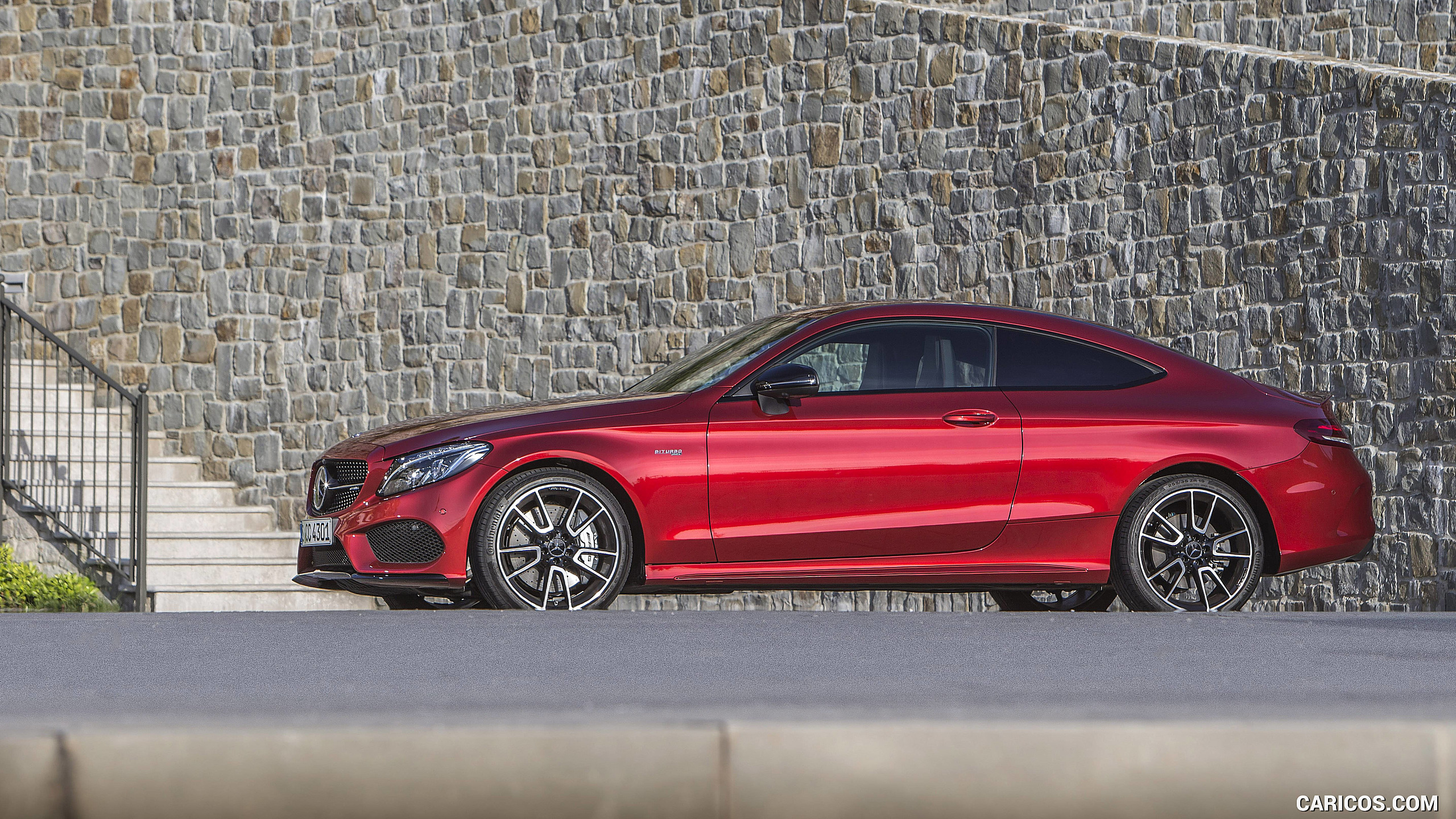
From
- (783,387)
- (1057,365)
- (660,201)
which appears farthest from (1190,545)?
(660,201)

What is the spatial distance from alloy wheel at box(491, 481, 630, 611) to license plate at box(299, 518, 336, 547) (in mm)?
834

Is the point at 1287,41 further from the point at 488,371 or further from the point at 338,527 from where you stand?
the point at 338,527

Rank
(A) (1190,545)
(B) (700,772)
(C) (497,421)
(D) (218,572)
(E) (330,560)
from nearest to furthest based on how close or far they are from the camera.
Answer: (B) (700,772) → (C) (497,421) → (E) (330,560) → (A) (1190,545) → (D) (218,572)

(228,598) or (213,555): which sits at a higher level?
(213,555)

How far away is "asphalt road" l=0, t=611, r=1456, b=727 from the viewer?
4.10 m

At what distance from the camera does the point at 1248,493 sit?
7.93 metres

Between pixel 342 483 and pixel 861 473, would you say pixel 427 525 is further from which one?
pixel 861 473

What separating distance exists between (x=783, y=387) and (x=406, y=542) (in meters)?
1.79

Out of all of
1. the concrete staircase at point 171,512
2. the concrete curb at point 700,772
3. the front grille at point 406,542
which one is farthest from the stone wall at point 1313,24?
the concrete curb at point 700,772

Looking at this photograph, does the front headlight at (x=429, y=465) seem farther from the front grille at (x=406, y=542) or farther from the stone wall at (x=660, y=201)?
the stone wall at (x=660, y=201)

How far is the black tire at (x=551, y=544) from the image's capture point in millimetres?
7359

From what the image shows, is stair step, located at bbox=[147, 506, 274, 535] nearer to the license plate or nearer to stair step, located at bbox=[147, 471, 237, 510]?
stair step, located at bbox=[147, 471, 237, 510]

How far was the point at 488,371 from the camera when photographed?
17.3 m

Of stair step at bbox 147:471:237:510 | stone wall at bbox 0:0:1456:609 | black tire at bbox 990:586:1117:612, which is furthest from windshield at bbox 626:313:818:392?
stair step at bbox 147:471:237:510
